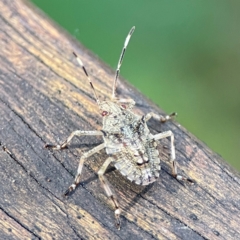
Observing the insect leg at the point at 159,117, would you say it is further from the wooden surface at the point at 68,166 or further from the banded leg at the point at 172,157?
the banded leg at the point at 172,157

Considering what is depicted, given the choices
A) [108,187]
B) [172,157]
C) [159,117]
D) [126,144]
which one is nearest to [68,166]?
[108,187]

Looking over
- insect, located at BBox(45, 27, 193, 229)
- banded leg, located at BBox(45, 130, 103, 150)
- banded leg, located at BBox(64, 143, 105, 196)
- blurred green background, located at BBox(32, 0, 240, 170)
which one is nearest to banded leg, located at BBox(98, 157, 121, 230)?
insect, located at BBox(45, 27, 193, 229)

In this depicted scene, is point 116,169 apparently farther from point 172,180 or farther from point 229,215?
point 229,215

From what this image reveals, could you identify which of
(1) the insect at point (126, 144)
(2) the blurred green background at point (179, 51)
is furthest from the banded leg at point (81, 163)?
(2) the blurred green background at point (179, 51)

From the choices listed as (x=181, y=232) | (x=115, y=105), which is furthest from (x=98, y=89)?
(x=181, y=232)

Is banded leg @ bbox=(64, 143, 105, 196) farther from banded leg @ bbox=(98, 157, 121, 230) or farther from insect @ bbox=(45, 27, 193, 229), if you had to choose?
banded leg @ bbox=(98, 157, 121, 230)

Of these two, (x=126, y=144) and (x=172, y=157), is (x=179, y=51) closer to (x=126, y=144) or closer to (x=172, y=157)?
(x=126, y=144)

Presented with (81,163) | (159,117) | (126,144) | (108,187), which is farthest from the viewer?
(159,117)
